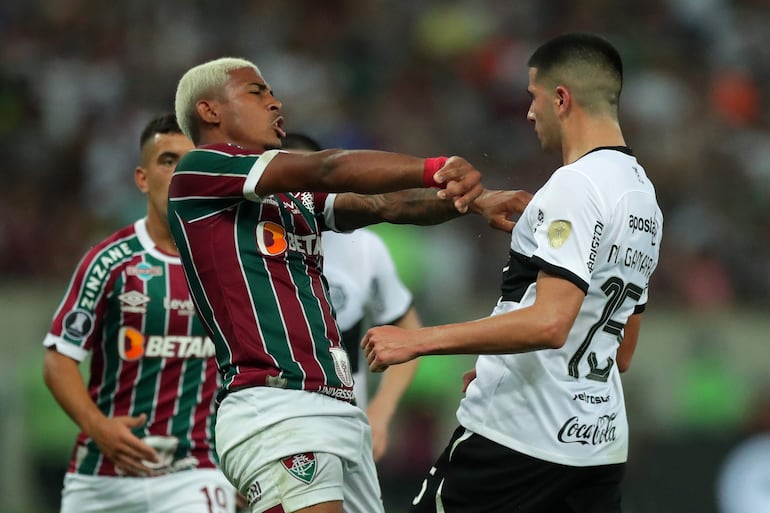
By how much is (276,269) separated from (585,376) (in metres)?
1.25

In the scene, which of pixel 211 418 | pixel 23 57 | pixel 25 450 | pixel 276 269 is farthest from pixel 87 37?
pixel 276 269

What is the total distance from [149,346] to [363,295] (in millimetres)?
1232

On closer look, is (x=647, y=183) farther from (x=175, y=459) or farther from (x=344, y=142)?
(x=344, y=142)

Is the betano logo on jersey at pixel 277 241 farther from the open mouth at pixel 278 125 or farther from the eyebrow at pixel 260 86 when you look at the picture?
the eyebrow at pixel 260 86

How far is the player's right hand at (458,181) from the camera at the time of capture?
4305mm

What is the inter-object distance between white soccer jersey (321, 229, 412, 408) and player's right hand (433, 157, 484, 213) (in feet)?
7.91

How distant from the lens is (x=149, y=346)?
6.26 m

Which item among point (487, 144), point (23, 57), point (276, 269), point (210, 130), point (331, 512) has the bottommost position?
point (331, 512)

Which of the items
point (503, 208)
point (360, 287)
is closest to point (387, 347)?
point (503, 208)

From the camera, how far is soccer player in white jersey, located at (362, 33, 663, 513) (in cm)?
462

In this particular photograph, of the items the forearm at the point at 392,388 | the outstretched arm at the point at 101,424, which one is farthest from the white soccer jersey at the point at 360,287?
the outstretched arm at the point at 101,424

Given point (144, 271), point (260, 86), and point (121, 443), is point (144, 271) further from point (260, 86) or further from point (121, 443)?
point (260, 86)

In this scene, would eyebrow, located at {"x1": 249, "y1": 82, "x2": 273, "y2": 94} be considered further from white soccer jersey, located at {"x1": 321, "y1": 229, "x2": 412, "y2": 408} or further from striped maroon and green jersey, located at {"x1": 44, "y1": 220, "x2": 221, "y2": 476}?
white soccer jersey, located at {"x1": 321, "y1": 229, "x2": 412, "y2": 408}

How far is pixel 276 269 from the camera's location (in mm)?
4734
